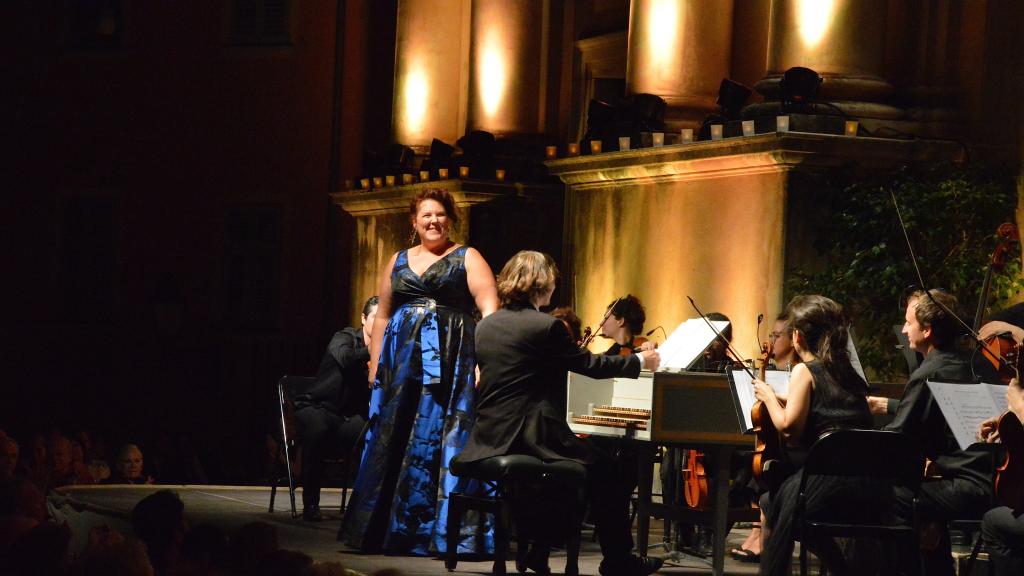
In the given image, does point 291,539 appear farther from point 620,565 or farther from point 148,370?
point 148,370

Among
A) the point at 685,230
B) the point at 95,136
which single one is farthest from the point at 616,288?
the point at 95,136

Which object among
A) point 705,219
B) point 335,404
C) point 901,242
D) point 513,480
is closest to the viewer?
point 513,480

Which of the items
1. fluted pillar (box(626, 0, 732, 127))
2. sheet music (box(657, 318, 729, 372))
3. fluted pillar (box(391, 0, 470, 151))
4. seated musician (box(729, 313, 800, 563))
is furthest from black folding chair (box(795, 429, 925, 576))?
fluted pillar (box(391, 0, 470, 151))

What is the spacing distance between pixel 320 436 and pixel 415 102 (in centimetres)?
780

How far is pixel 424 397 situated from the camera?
8023 millimetres

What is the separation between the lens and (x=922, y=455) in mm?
6301

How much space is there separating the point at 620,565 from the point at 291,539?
2.09 metres

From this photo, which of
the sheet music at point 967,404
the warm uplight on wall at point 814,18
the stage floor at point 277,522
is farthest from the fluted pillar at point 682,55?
the sheet music at point 967,404

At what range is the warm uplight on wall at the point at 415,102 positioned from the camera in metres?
17.0

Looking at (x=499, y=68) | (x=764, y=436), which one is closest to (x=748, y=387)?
(x=764, y=436)

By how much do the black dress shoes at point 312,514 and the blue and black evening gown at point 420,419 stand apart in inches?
57.9

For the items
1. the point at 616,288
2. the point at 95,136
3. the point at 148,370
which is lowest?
the point at 148,370

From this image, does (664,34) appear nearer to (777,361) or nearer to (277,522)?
(777,361)

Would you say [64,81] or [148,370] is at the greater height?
[64,81]
